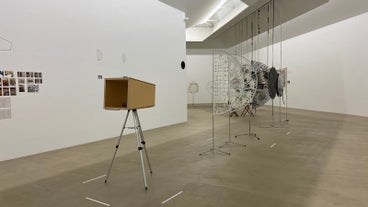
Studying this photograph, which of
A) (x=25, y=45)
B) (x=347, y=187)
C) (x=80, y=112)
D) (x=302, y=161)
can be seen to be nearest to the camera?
(x=347, y=187)

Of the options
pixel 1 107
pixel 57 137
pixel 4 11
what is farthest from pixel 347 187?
pixel 4 11

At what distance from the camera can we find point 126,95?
313 centimetres

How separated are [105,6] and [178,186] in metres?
4.33

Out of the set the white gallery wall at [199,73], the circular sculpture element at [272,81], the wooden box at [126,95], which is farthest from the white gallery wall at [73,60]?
the white gallery wall at [199,73]

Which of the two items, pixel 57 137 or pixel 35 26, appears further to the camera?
pixel 57 137

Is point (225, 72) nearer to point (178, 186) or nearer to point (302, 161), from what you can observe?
point (302, 161)

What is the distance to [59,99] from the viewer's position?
4.94 metres

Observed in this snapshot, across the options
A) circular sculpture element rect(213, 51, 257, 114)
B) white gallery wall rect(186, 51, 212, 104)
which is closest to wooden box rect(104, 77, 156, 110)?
circular sculpture element rect(213, 51, 257, 114)

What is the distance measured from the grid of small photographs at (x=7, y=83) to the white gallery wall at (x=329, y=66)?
8845mm

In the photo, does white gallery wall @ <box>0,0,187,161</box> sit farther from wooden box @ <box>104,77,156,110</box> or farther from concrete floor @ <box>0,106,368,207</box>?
wooden box @ <box>104,77,156,110</box>

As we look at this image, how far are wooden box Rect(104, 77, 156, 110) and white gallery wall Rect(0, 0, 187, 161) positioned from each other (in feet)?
7.40

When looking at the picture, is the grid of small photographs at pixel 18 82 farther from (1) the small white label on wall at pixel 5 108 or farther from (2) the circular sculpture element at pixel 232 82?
(2) the circular sculpture element at pixel 232 82

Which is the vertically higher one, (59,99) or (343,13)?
(343,13)

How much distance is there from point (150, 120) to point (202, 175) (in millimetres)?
3851
